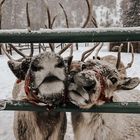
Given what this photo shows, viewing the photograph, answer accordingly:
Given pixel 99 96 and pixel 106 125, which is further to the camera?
pixel 106 125

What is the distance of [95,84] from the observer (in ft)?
8.56

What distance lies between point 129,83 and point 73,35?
3.03ft

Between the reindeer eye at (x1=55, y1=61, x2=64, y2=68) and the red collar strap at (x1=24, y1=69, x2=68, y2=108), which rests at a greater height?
the reindeer eye at (x1=55, y1=61, x2=64, y2=68)

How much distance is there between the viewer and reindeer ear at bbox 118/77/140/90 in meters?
3.13

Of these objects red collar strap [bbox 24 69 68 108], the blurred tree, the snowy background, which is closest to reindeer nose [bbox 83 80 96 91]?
red collar strap [bbox 24 69 68 108]

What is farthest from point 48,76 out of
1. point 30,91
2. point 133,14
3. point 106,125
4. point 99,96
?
point 133,14

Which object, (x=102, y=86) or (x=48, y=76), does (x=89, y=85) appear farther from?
(x=102, y=86)

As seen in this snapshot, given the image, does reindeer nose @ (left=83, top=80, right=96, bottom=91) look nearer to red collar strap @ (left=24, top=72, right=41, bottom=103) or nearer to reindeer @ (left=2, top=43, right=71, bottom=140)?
reindeer @ (left=2, top=43, right=71, bottom=140)

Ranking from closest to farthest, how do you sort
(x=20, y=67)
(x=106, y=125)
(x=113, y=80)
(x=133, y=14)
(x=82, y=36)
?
1. (x=82, y=36)
2. (x=20, y=67)
3. (x=113, y=80)
4. (x=106, y=125)
5. (x=133, y=14)

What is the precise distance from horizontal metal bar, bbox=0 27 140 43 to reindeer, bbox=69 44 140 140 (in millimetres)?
247

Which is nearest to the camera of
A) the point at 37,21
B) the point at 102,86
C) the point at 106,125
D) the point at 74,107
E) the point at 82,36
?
the point at 82,36

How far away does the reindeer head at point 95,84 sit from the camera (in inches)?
97.1

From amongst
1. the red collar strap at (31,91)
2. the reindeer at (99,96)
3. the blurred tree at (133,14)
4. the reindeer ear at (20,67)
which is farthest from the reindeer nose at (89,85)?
the blurred tree at (133,14)

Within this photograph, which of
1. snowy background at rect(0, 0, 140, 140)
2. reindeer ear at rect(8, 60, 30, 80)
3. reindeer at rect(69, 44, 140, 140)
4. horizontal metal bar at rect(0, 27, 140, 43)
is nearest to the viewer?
horizontal metal bar at rect(0, 27, 140, 43)
